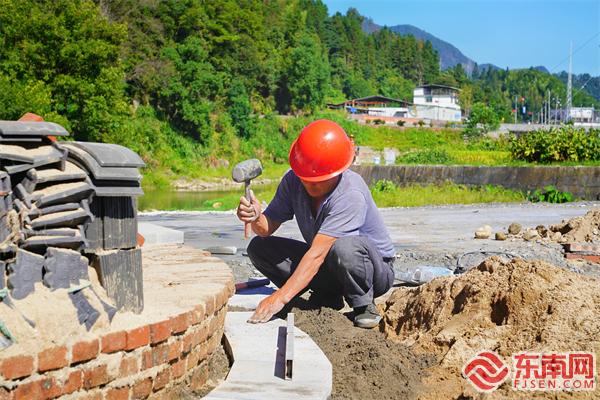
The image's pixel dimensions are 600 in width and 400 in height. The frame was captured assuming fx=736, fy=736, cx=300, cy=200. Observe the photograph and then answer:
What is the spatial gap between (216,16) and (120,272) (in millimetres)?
59259

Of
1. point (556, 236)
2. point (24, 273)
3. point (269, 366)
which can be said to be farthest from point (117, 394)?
point (556, 236)

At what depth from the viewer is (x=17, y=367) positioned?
246cm

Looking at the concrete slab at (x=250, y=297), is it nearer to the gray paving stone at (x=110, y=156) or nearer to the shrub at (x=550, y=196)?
the gray paving stone at (x=110, y=156)

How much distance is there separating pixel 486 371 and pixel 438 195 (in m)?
13.2

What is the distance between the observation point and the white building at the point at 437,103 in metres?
105

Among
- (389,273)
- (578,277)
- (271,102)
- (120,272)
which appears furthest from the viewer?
(271,102)

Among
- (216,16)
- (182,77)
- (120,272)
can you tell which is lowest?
(120,272)

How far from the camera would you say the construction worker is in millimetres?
4336

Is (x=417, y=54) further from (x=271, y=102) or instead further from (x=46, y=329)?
(x=46, y=329)

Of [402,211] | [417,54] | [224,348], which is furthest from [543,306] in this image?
[417,54]

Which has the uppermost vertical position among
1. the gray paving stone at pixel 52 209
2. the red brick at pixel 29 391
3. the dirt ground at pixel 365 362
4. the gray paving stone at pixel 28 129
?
the gray paving stone at pixel 28 129

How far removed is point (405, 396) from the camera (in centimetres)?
350

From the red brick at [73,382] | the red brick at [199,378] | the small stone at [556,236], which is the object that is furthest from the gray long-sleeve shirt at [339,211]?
the small stone at [556,236]

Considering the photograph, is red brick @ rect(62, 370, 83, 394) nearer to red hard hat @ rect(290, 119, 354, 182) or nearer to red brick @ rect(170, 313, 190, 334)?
red brick @ rect(170, 313, 190, 334)
